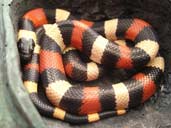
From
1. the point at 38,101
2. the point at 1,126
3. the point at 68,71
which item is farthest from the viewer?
the point at 68,71

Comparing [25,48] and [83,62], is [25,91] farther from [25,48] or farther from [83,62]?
[83,62]

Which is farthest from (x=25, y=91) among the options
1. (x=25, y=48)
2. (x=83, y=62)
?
(x=83, y=62)

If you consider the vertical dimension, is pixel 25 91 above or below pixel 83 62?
above

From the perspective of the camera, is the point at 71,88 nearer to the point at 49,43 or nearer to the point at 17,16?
the point at 49,43

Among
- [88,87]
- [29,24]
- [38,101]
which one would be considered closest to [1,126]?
[38,101]

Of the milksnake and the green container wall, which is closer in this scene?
the green container wall
